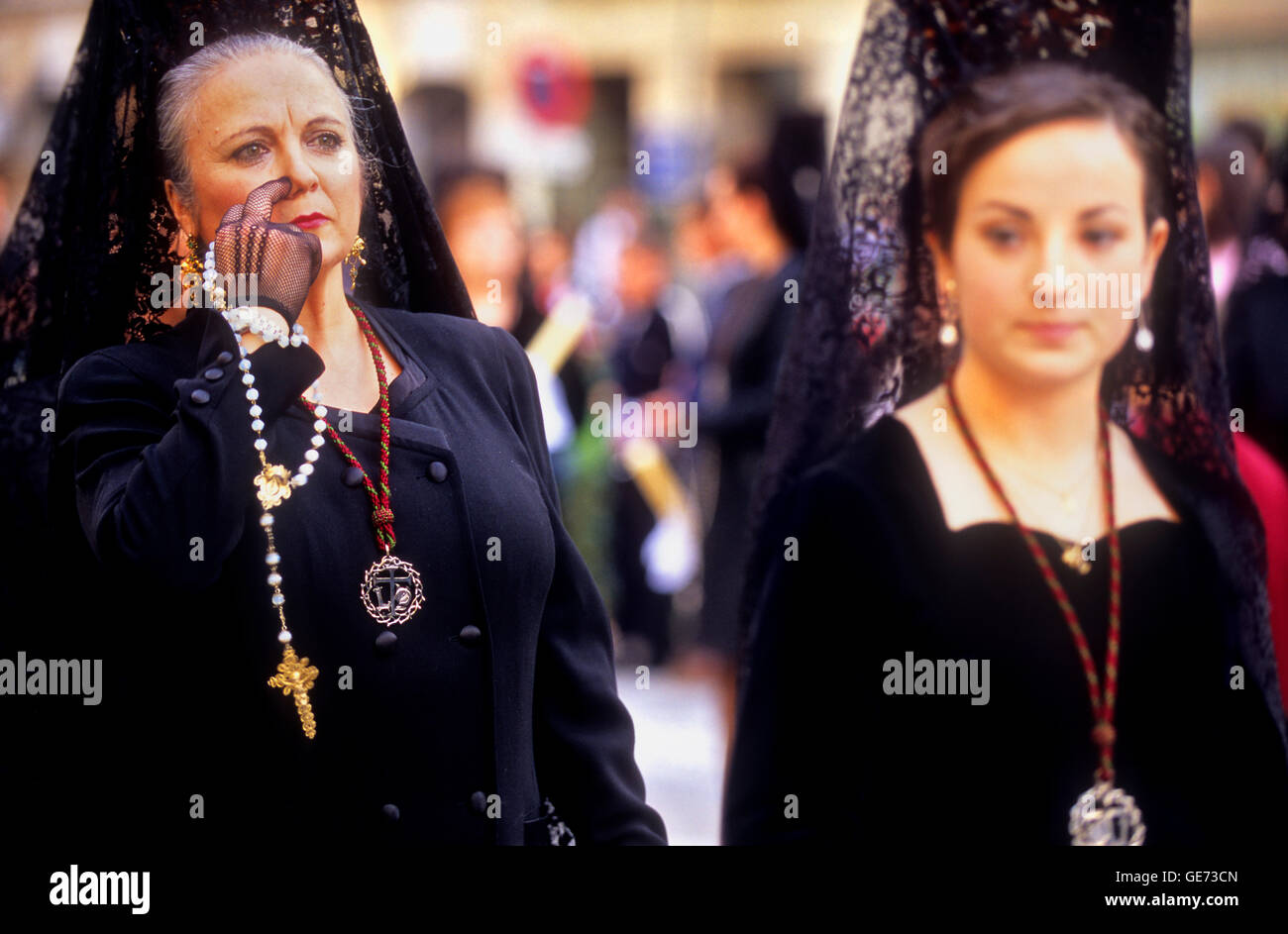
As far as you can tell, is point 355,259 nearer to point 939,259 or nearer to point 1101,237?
point 939,259

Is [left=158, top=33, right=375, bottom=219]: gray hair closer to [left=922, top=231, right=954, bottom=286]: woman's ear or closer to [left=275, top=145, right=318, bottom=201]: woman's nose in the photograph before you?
[left=275, top=145, right=318, bottom=201]: woman's nose

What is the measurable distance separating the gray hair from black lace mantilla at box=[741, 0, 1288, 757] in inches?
38.4

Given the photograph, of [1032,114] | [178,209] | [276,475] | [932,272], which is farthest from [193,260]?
[1032,114]

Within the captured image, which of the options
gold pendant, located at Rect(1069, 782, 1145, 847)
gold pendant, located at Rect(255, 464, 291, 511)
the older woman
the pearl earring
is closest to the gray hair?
the older woman

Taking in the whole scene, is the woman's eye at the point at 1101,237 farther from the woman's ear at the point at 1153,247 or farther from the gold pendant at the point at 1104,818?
the gold pendant at the point at 1104,818

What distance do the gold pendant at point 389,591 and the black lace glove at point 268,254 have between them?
38 centimetres

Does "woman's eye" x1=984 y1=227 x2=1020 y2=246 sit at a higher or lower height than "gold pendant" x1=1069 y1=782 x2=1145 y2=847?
higher

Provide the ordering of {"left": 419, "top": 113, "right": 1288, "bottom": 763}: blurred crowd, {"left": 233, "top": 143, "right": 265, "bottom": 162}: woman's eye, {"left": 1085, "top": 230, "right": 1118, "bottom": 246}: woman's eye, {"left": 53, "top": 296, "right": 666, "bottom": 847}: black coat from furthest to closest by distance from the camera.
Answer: {"left": 419, "top": 113, "right": 1288, "bottom": 763}: blurred crowd
{"left": 1085, "top": 230, "right": 1118, "bottom": 246}: woman's eye
{"left": 233, "top": 143, "right": 265, "bottom": 162}: woman's eye
{"left": 53, "top": 296, "right": 666, "bottom": 847}: black coat

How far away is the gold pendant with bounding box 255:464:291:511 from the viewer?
191cm

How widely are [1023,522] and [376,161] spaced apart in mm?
1242

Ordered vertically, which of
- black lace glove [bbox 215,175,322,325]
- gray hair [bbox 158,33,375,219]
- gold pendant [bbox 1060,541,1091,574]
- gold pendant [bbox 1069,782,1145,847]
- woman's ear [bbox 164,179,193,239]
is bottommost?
gold pendant [bbox 1069,782,1145,847]

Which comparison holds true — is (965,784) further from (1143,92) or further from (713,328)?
(713,328)

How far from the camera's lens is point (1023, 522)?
2.35 meters

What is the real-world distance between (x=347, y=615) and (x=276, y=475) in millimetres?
226
